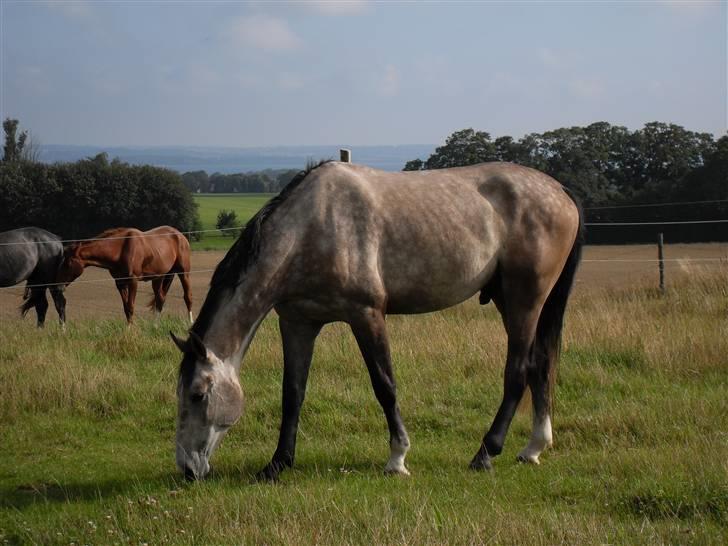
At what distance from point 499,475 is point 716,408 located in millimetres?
1897

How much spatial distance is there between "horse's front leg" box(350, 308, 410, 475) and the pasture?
164mm

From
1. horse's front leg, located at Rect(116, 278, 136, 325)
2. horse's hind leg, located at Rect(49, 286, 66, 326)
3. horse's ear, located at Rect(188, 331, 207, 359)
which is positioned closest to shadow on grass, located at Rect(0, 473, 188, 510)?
horse's ear, located at Rect(188, 331, 207, 359)

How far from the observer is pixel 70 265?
49.3 feet

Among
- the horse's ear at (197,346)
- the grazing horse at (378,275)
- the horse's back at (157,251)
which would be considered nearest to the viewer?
the horse's ear at (197,346)

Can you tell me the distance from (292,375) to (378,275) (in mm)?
896

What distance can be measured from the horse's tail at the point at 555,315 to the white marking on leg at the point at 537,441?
288 mm

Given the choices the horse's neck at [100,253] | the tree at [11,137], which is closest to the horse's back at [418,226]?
the horse's neck at [100,253]

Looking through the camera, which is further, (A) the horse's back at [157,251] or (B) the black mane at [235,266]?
(A) the horse's back at [157,251]

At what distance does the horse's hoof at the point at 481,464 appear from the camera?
18.1 ft

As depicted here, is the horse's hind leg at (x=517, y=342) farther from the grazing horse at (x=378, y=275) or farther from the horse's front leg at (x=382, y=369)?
the horse's front leg at (x=382, y=369)

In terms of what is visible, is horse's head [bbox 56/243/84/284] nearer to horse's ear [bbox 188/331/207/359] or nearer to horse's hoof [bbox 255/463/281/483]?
horse's hoof [bbox 255/463/281/483]

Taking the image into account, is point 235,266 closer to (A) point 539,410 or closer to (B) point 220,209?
(A) point 539,410

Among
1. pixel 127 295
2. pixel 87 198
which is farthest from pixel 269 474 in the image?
pixel 87 198

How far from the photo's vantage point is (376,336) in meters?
5.41
